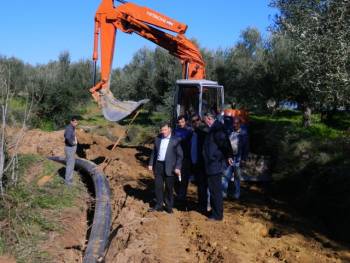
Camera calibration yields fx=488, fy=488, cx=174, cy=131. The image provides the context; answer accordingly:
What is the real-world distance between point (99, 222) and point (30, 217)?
1.15 meters

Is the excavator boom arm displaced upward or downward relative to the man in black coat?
upward

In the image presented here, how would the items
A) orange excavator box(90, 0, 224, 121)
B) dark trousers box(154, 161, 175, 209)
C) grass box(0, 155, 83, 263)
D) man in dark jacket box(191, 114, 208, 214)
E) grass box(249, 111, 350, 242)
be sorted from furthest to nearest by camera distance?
orange excavator box(90, 0, 224, 121) < grass box(249, 111, 350, 242) < man in dark jacket box(191, 114, 208, 214) < dark trousers box(154, 161, 175, 209) < grass box(0, 155, 83, 263)

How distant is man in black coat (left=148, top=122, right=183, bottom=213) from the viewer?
9.06 metres

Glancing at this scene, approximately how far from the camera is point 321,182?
10812 mm

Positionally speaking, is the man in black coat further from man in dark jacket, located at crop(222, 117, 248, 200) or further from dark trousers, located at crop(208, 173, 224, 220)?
man in dark jacket, located at crop(222, 117, 248, 200)

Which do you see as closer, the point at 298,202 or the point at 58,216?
the point at 58,216

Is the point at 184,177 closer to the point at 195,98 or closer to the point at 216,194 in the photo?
the point at 216,194

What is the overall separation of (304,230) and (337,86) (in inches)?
103

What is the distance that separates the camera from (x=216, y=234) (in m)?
8.02

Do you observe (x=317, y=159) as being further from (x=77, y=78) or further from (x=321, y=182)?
(x=77, y=78)

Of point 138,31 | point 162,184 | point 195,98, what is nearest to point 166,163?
point 162,184

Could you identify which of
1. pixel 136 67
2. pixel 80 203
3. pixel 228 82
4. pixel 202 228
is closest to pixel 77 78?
pixel 136 67

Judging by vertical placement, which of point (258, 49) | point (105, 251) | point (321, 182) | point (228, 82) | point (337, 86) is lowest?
point (105, 251)

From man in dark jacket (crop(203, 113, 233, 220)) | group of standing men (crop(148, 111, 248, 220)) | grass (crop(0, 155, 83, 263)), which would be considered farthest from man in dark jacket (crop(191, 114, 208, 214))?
grass (crop(0, 155, 83, 263))
